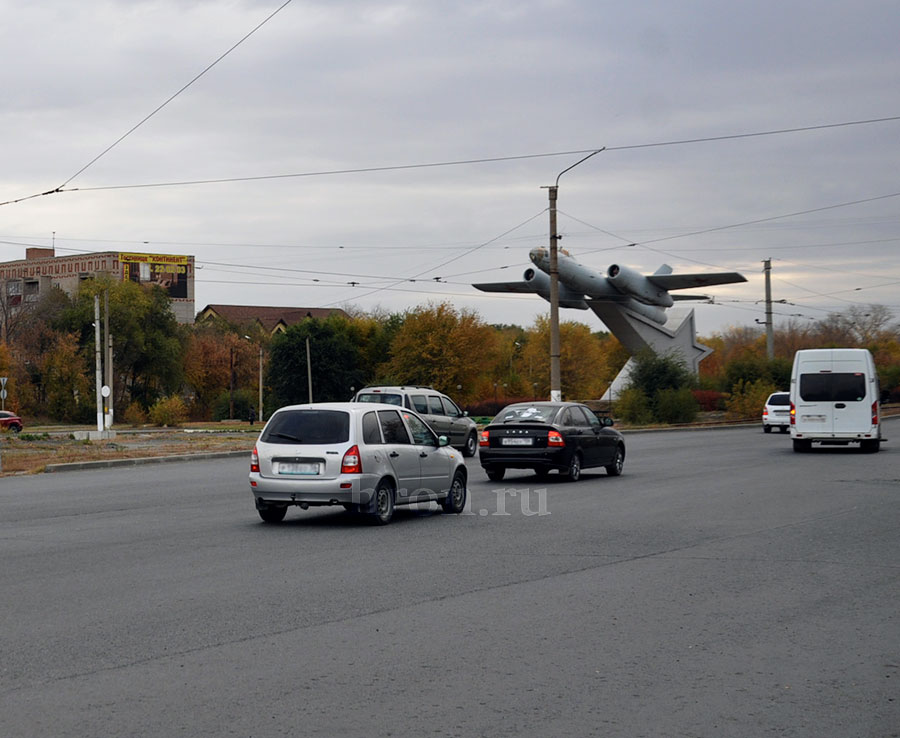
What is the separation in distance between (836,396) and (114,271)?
352 ft

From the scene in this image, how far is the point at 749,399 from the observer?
60.0 meters

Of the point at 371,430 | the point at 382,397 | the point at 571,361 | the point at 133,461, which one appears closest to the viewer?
the point at 371,430

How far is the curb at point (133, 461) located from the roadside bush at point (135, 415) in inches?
2197

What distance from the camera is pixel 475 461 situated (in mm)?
29734

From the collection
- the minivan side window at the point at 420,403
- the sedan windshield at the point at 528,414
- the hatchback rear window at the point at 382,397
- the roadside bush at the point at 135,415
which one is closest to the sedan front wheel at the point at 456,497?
the sedan windshield at the point at 528,414

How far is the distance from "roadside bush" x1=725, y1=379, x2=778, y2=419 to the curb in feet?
114

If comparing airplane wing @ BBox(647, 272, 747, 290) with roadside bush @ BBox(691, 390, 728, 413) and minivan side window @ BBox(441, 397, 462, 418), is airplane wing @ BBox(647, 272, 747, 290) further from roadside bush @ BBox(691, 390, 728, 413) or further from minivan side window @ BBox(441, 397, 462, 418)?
minivan side window @ BBox(441, 397, 462, 418)

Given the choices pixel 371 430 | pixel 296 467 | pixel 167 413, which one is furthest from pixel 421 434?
pixel 167 413

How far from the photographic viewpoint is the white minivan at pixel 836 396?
30.0 meters

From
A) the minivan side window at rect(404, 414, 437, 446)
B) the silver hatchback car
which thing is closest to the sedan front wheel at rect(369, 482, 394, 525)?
the silver hatchback car

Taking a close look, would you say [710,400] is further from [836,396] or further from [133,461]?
[133,461]

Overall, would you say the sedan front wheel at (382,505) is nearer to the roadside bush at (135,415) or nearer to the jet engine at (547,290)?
the jet engine at (547,290)

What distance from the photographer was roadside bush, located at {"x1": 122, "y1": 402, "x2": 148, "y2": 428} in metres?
87.4

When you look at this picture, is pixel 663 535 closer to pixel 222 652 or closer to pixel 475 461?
pixel 222 652
